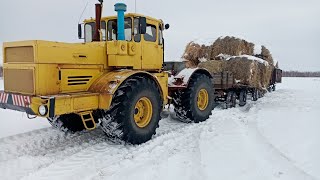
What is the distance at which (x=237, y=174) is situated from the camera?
4406 mm

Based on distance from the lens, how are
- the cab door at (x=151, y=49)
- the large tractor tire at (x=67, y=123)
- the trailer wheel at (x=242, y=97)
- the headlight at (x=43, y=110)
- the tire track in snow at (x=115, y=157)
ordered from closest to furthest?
the tire track in snow at (x=115, y=157) < the headlight at (x=43, y=110) < the large tractor tire at (x=67, y=123) < the cab door at (x=151, y=49) < the trailer wheel at (x=242, y=97)

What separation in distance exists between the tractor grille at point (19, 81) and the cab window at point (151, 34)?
2.73 m

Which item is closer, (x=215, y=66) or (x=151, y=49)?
(x=151, y=49)

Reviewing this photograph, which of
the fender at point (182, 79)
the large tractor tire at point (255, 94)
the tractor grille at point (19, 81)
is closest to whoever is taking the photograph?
the tractor grille at point (19, 81)

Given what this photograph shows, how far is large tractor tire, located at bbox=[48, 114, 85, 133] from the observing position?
7.03m

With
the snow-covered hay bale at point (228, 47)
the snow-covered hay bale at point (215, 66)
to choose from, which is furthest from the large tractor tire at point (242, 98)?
the snow-covered hay bale at point (228, 47)

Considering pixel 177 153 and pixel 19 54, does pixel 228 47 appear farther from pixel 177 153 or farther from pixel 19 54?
pixel 19 54

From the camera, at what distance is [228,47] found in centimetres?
1295

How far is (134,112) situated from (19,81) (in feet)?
7.03

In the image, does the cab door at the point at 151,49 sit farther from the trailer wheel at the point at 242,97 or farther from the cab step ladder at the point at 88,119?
the trailer wheel at the point at 242,97

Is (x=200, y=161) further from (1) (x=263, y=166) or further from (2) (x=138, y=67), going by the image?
(2) (x=138, y=67)

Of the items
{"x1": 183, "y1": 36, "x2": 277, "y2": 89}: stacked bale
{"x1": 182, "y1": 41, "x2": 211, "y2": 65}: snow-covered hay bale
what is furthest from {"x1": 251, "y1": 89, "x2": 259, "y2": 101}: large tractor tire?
{"x1": 182, "y1": 41, "x2": 211, "y2": 65}: snow-covered hay bale

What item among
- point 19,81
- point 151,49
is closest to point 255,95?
point 151,49

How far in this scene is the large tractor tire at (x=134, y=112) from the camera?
5.98 meters
